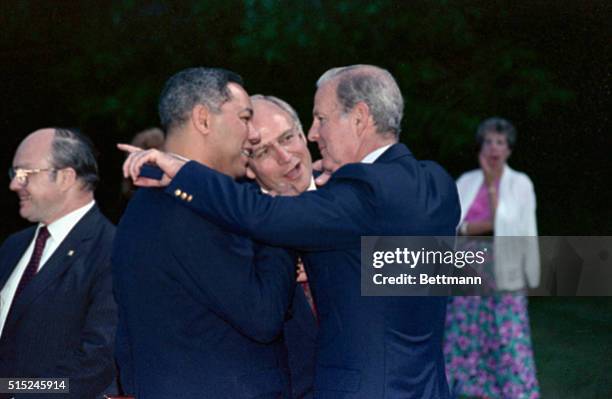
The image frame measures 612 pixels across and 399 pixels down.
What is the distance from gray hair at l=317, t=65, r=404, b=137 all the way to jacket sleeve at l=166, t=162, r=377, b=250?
27 cm

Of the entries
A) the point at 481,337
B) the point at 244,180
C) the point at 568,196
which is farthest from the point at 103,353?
the point at 568,196

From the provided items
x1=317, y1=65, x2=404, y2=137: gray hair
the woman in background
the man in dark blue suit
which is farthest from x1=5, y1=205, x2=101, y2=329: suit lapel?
the woman in background

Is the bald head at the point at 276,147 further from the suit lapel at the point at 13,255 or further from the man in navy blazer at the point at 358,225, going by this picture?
the suit lapel at the point at 13,255

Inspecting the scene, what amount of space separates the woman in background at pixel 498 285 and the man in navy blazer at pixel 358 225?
414 centimetres

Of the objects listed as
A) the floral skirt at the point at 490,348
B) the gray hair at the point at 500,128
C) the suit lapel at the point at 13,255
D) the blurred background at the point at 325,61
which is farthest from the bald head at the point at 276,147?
the blurred background at the point at 325,61

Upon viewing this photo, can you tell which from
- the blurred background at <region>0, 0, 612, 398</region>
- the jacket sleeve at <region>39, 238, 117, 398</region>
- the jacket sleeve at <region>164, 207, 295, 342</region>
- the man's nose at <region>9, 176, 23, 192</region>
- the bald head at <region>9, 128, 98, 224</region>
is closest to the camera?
the jacket sleeve at <region>164, 207, 295, 342</region>

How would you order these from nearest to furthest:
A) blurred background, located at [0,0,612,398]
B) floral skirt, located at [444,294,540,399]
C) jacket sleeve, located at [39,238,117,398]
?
jacket sleeve, located at [39,238,117,398]
floral skirt, located at [444,294,540,399]
blurred background, located at [0,0,612,398]

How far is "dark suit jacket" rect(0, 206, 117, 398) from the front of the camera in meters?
4.24

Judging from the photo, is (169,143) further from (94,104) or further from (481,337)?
(94,104)

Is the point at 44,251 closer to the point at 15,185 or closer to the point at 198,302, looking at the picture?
the point at 15,185

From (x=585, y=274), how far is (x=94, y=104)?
6.65 metres

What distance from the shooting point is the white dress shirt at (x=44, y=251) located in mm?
4516

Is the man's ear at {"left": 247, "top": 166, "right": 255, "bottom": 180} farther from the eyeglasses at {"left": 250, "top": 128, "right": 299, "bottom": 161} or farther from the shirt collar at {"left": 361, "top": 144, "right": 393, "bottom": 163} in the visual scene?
the shirt collar at {"left": 361, "top": 144, "right": 393, "bottom": 163}

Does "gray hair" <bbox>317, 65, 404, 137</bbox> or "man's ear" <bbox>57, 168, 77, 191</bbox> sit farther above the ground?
"gray hair" <bbox>317, 65, 404, 137</bbox>
